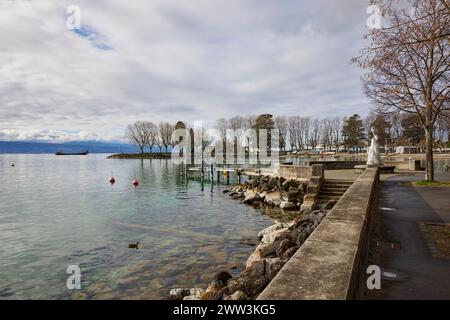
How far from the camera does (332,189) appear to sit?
58.4 feet

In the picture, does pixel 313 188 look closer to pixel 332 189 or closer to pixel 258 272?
pixel 332 189

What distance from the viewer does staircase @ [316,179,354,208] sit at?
56.0ft

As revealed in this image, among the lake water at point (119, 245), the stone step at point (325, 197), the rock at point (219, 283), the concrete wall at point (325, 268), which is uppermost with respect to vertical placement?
the concrete wall at point (325, 268)

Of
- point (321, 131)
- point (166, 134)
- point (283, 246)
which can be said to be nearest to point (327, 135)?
point (321, 131)

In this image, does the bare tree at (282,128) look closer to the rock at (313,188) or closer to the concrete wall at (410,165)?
the concrete wall at (410,165)

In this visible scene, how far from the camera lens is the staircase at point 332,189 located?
17.1 meters

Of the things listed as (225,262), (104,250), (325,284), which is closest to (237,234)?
(225,262)

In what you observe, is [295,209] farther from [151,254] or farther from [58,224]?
[58,224]

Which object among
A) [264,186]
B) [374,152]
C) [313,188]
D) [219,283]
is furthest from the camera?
[264,186]

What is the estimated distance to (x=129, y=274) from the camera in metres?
9.70

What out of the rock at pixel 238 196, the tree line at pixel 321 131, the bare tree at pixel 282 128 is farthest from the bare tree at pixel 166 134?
the rock at pixel 238 196

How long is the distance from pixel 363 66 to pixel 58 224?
58.2ft

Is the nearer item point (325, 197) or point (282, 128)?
point (325, 197)

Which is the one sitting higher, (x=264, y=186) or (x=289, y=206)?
(x=264, y=186)
